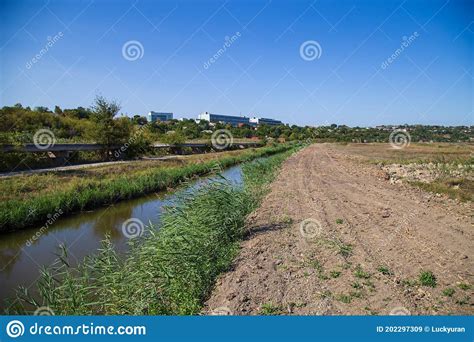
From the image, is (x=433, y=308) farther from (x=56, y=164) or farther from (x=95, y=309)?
(x=56, y=164)

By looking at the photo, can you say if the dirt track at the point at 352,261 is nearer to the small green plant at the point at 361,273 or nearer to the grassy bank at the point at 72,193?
the small green plant at the point at 361,273

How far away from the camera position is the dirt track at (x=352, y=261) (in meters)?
4.99

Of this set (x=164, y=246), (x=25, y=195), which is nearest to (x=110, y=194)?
(x=25, y=195)

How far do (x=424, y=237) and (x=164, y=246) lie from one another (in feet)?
17.2

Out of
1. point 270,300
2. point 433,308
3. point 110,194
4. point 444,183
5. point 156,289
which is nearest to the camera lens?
point 433,308

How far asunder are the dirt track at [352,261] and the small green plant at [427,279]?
9cm

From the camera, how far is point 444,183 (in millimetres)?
15398

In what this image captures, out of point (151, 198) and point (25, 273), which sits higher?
point (151, 198)
